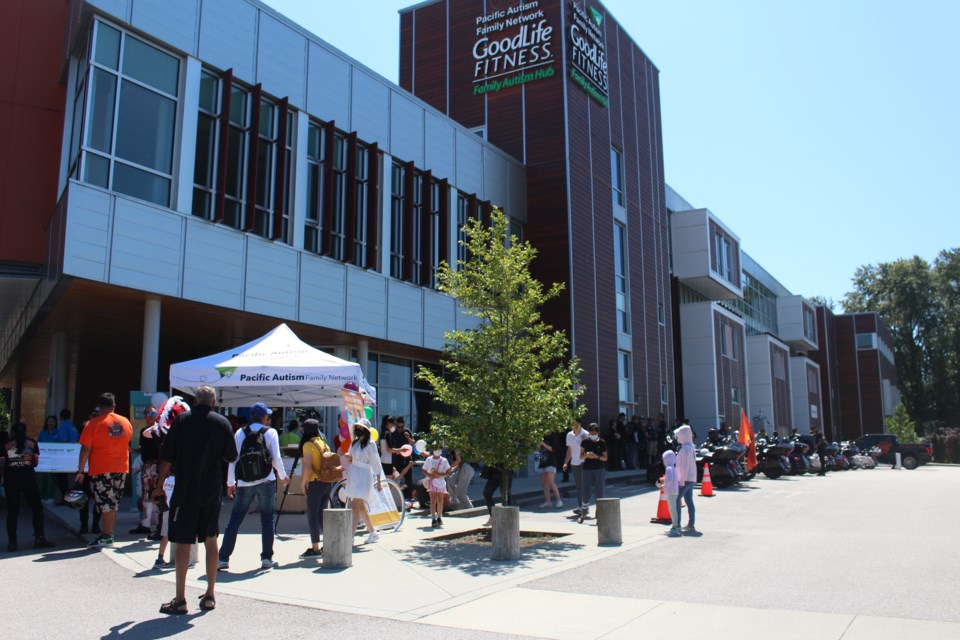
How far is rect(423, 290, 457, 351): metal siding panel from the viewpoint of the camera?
2267 cm

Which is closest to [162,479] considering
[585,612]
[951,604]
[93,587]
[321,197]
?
[93,587]

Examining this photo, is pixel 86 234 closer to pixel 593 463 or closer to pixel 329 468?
pixel 329 468

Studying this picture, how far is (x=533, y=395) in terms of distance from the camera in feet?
40.0

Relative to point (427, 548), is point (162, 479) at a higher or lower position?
higher

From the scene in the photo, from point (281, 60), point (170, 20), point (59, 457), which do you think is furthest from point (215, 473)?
point (281, 60)

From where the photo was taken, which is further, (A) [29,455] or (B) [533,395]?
(B) [533,395]

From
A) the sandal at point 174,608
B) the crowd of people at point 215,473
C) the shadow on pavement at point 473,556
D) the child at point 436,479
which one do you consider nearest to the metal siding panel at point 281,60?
the crowd of people at point 215,473

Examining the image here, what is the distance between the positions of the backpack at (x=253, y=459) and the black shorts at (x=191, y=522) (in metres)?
A: 1.73

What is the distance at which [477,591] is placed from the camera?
25.7 feet

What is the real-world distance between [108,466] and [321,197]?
11254 millimetres

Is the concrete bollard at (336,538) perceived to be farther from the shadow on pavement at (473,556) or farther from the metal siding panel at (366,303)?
the metal siding panel at (366,303)

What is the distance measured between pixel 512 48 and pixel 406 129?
365 inches

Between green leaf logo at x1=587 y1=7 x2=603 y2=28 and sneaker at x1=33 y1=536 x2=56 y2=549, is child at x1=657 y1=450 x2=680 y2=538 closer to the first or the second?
sneaker at x1=33 y1=536 x2=56 y2=549

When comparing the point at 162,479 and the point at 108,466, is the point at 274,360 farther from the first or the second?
the point at 162,479
